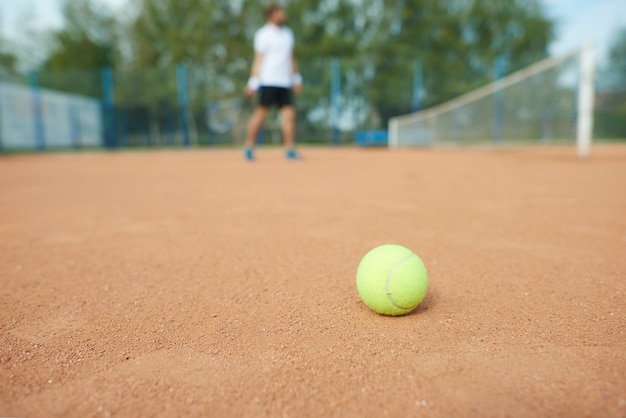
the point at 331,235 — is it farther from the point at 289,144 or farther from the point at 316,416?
the point at 289,144

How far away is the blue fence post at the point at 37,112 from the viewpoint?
1443 cm

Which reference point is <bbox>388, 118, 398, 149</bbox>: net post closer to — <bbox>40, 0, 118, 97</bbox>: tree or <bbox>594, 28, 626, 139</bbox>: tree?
<bbox>594, 28, 626, 139</bbox>: tree

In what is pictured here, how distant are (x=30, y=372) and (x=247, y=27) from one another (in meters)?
23.8

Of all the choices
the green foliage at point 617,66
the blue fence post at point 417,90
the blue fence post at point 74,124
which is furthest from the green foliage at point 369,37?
the blue fence post at point 74,124

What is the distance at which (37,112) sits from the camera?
14438mm

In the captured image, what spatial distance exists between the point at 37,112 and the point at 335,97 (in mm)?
10017

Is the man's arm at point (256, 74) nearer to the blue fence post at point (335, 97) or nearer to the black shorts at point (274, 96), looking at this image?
the black shorts at point (274, 96)

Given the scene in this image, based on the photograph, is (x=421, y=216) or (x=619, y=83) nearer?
(x=421, y=216)

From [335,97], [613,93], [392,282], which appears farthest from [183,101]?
[613,93]

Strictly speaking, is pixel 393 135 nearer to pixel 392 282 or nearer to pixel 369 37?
pixel 369 37

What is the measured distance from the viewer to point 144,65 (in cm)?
2570

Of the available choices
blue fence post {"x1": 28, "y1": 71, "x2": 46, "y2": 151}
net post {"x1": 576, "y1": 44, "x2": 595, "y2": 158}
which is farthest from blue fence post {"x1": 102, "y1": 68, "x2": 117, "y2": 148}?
net post {"x1": 576, "y1": 44, "x2": 595, "y2": 158}

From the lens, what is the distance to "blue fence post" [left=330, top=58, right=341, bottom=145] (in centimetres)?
1560

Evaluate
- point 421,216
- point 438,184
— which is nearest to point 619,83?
point 438,184
